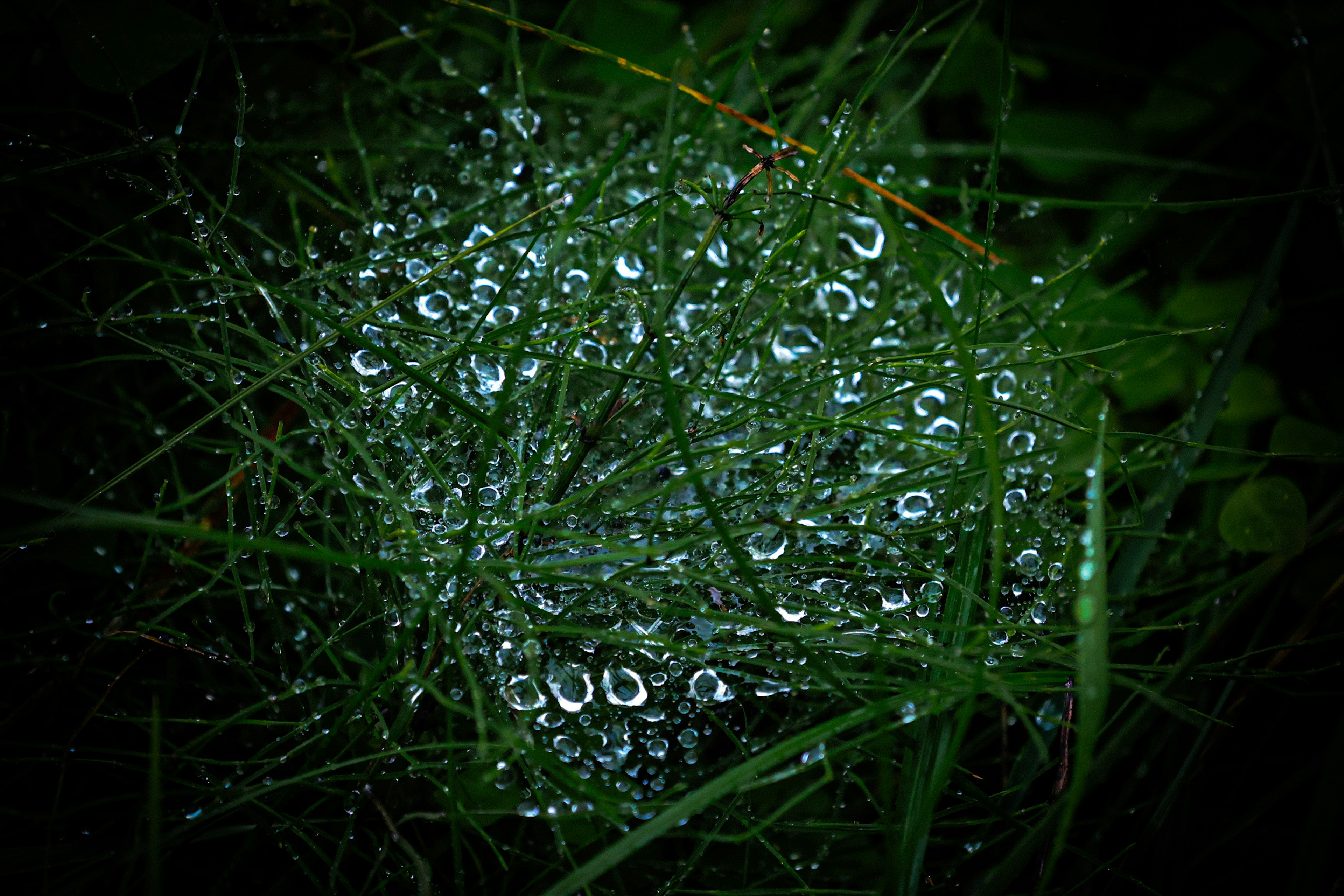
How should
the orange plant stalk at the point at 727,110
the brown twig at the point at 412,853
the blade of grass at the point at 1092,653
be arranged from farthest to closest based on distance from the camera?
the orange plant stalk at the point at 727,110, the brown twig at the point at 412,853, the blade of grass at the point at 1092,653

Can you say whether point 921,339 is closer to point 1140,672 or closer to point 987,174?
point 987,174

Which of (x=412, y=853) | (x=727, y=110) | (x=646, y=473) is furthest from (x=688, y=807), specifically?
(x=727, y=110)

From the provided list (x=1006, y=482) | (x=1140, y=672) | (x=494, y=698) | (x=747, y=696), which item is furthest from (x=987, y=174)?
(x=494, y=698)

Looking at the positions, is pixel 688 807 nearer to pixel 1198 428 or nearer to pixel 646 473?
pixel 646 473

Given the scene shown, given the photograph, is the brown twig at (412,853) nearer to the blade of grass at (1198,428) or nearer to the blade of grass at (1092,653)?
the blade of grass at (1092,653)

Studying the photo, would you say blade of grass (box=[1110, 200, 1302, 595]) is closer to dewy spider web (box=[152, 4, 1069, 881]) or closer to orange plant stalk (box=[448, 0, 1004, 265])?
dewy spider web (box=[152, 4, 1069, 881])

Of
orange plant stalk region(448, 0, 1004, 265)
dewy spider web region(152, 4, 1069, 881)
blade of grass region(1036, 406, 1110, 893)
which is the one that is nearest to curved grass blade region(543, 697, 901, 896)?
dewy spider web region(152, 4, 1069, 881)

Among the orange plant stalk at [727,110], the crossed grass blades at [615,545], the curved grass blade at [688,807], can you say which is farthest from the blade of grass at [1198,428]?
the curved grass blade at [688,807]

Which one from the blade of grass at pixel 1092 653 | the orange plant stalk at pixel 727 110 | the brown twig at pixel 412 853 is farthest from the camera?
the orange plant stalk at pixel 727 110
